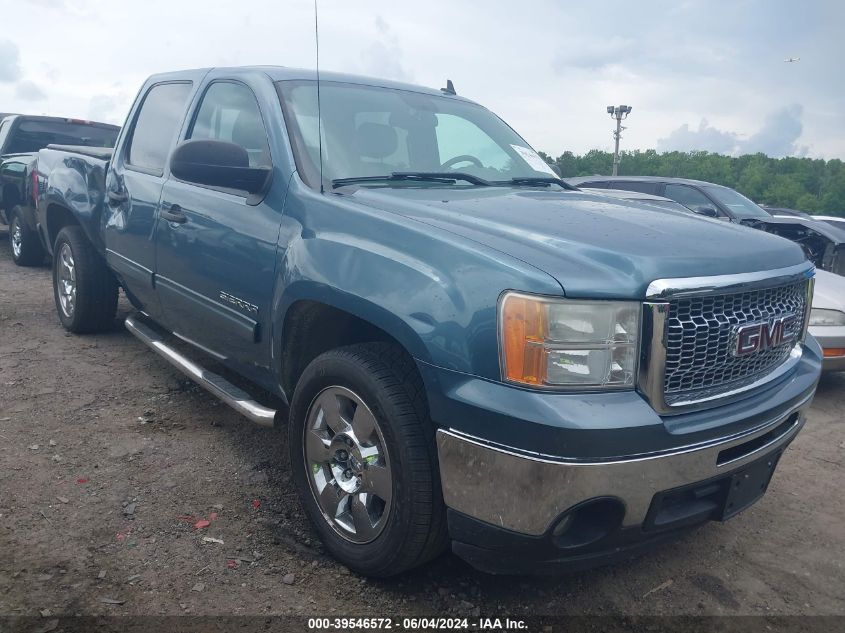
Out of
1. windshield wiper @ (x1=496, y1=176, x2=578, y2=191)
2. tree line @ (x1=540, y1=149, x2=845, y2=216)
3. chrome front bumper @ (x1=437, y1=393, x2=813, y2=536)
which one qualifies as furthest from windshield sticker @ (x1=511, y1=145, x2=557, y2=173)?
tree line @ (x1=540, y1=149, x2=845, y2=216)

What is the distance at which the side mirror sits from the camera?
292cm

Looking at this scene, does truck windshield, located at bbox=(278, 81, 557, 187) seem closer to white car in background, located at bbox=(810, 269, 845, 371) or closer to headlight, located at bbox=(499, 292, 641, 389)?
headlight, located at bbox=(499, 292, 641, 389)

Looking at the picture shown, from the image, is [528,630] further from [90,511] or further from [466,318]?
[90,511]

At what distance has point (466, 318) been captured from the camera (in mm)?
2078

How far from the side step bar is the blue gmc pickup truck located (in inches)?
0.8

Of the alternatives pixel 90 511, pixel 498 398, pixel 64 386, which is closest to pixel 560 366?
pixel 498 398

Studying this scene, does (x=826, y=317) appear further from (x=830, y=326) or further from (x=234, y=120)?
(x=234, y=120)

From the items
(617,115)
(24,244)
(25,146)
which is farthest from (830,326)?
(617,115)

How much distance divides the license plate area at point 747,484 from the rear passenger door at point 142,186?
3039 mm

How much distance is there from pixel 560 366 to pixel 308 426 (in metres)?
1.14

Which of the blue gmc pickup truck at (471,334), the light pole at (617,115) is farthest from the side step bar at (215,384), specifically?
the light pole at (617,115)

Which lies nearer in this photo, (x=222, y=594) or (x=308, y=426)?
(x=222, y=594)

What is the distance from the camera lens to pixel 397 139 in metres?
3.32

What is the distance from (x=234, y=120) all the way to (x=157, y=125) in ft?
3.43
